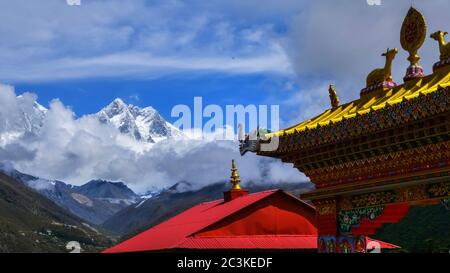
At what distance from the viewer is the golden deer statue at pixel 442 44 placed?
1121 cm

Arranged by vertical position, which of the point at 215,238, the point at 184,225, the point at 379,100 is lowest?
the point at 215,238

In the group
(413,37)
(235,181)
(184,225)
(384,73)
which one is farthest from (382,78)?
(235,181)

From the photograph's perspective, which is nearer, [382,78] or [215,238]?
[382,78]

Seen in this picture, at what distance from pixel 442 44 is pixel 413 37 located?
2.04 ft

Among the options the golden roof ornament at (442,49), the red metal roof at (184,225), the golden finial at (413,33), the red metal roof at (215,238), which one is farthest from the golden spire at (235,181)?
the golden roof ornament at (442,49)

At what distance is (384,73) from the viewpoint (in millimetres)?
12656

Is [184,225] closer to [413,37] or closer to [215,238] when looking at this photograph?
[215,238]

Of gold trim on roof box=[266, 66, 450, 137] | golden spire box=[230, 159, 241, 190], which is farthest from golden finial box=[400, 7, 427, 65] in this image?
golden spire box=[230, 159, 241, 190]

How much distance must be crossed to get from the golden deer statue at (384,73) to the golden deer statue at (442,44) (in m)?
1.10

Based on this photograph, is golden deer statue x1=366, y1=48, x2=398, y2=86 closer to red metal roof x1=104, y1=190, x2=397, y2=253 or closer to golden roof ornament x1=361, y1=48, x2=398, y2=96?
golden roof ornament x1=361, y1=48, x2=398, y2=96

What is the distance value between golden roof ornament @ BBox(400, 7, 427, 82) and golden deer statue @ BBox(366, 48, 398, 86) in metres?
0.46
